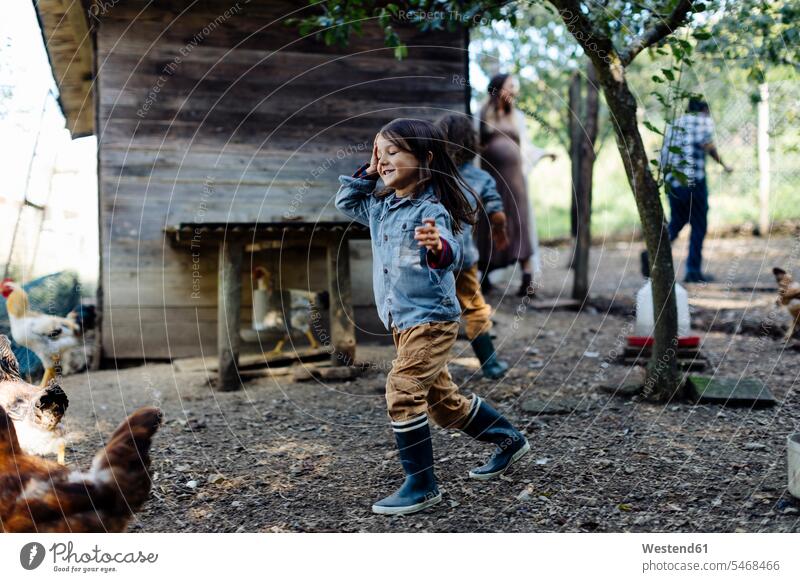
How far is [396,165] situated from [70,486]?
71.3 inches

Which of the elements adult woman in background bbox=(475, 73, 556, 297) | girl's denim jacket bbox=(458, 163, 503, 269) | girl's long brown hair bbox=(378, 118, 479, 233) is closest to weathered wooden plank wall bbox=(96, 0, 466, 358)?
girl's denim jacket bbox=(458, 163, 503, 269)

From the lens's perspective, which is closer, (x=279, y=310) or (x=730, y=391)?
(x=730, y=391)

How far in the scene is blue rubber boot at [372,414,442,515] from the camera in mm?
3303

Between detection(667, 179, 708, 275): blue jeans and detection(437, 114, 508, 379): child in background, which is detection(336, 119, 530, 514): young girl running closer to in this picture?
detection(437, 114, 508, 379): child in background

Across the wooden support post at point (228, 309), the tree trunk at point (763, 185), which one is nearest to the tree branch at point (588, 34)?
the wooden support post at point (228, 309)

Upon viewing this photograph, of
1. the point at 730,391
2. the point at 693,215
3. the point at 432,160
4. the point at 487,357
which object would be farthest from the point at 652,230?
the point at 693,215

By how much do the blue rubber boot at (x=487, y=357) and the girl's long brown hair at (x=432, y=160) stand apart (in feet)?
6.46

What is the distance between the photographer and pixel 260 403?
5254 millimetres

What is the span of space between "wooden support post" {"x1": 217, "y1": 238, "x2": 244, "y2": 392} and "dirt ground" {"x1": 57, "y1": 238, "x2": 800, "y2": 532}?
17cm

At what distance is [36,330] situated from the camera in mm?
5191

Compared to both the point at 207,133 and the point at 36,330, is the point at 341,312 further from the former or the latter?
the point at 36,330

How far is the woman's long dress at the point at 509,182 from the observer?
7.93 metres

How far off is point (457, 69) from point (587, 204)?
2041 mm

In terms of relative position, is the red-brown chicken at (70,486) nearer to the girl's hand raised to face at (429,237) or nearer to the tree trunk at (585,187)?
the girl's hand raised to face at (429,237)
